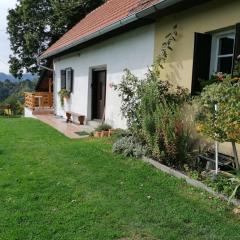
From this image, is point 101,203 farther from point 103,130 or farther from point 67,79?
point 67,79

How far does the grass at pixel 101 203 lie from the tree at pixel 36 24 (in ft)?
62.4

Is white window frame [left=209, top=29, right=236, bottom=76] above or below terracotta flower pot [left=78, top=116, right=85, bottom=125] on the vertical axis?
above

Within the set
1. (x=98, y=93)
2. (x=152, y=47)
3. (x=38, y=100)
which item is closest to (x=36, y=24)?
(x=38, y=100)

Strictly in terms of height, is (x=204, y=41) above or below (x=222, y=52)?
above

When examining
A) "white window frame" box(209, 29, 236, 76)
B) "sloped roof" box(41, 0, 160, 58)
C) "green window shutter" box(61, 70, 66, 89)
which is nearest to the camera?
"white window frame" box(209, 29, 236, 76)

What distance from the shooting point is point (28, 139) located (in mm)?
10289

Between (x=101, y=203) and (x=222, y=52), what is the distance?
3968 mm

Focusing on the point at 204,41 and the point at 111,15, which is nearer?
the point at 204,41

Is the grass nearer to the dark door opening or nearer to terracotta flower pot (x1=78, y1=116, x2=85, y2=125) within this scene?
the dark door opening

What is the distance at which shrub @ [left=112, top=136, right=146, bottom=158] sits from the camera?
23.9 feet

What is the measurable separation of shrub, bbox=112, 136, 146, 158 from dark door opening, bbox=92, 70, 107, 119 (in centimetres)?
517

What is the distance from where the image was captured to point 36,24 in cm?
2847

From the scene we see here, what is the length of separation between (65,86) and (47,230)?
13267 mm

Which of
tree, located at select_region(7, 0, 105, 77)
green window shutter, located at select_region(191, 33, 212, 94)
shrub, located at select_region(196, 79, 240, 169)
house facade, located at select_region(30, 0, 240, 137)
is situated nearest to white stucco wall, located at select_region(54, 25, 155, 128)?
house facade, located at select_region(30, 0, 240, 137)
